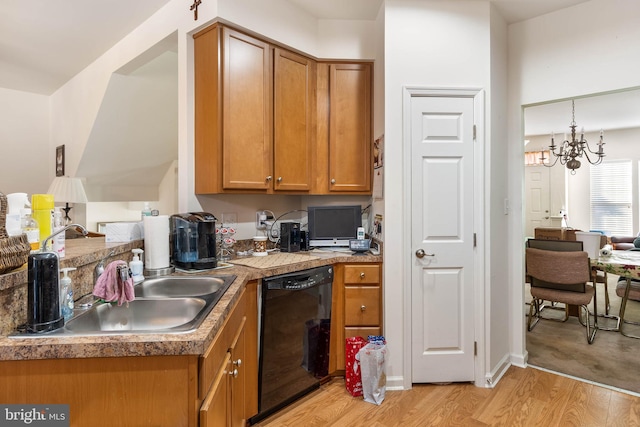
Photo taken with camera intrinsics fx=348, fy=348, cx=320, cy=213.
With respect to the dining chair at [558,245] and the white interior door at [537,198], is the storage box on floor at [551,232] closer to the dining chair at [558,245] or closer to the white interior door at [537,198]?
the white interior door at [537,198]

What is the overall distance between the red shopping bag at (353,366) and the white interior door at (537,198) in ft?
20.8

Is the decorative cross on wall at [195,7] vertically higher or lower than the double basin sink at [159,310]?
higher

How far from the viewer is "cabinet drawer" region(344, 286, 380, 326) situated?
2.43m

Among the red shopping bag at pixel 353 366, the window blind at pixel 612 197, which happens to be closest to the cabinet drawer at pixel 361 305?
the red shopping bag at pixel 353 366

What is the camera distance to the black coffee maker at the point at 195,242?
199 cm

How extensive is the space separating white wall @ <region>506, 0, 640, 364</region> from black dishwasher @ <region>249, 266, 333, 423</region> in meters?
1.54

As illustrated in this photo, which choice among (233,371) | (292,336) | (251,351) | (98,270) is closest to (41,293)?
(98,270)

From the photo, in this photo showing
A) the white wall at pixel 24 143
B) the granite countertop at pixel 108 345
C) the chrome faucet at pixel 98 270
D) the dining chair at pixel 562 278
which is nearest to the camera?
the granite countertop at pixel 108 345

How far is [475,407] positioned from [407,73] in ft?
7.24

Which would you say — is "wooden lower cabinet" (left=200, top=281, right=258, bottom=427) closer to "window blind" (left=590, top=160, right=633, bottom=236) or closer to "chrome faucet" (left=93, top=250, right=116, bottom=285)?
"chrome faucet" (left=93, top=250, right=116, bottom=285)

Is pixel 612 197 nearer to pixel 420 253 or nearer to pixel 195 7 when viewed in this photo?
pixel 420 253

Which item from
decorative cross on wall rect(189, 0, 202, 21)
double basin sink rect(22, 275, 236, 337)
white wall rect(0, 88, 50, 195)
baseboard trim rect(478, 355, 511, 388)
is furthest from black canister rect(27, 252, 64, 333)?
white wall rect(0, 88, 50, 195)

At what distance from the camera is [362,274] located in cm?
243

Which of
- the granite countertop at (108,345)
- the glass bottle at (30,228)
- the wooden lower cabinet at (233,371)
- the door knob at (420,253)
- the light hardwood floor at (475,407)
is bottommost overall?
the light hardwood floor at (475,407)
